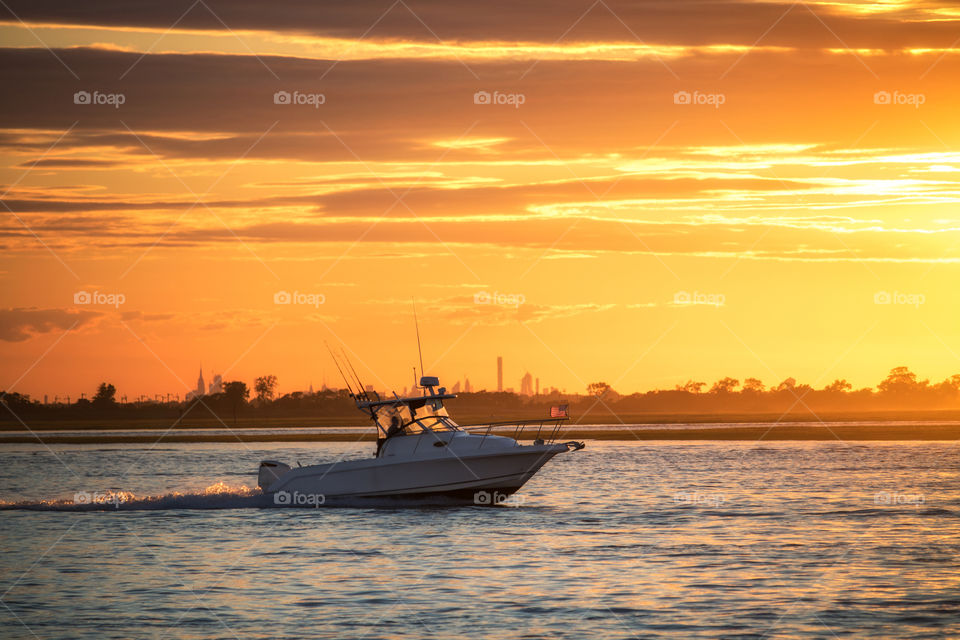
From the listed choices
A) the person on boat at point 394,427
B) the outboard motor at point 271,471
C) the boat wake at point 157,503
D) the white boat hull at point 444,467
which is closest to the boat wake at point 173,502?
the boat wake at point 157,503

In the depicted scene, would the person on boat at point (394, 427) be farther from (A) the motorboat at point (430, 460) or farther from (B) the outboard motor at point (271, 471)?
(B) the outboard motor at point (271, 471)

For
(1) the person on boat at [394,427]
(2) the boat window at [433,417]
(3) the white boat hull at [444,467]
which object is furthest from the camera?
(1) the person on boat at [394,427]

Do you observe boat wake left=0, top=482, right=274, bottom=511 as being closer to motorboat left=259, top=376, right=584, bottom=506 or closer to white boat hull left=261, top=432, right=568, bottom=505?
motorboat left=259, top=376, right=584, bottom=506

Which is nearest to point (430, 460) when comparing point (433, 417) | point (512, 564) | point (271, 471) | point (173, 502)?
point (433, 417)

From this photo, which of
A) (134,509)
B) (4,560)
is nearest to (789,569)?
(4,560)

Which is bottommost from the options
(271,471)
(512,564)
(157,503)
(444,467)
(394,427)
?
(512,564)

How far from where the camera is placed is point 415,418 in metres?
34.9

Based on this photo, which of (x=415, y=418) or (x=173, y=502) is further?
(x=173, y=502)

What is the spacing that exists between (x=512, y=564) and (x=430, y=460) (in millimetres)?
9848

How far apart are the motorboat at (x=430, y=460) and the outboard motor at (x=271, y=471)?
2126 millimetres

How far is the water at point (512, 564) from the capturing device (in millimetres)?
18766

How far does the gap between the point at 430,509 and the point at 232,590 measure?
13018 mm

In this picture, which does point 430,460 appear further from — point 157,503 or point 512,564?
point 157,503

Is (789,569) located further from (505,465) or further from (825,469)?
(825,469)
